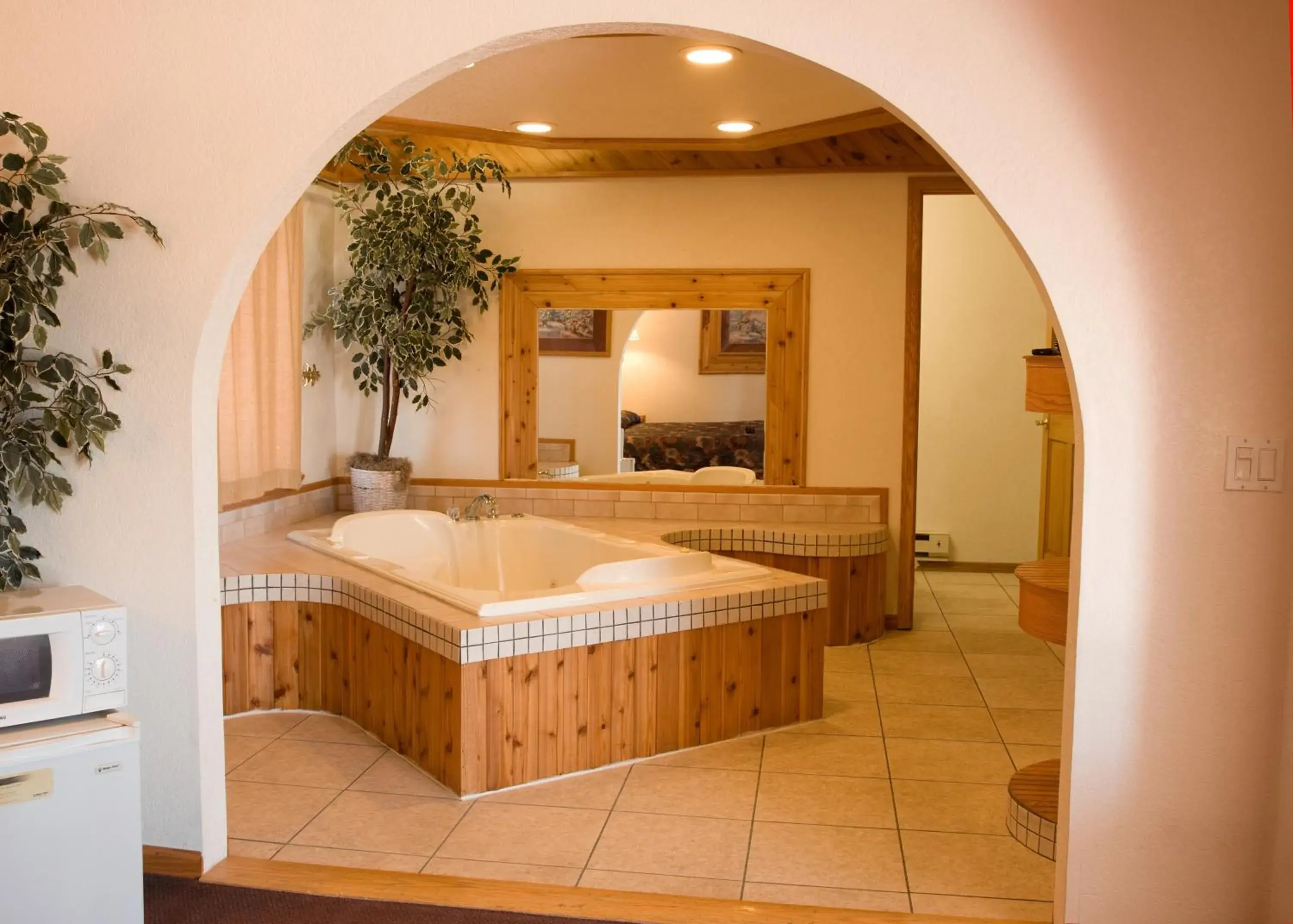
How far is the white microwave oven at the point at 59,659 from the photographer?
2.40 meters

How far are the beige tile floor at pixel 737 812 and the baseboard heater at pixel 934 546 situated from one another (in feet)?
9.22

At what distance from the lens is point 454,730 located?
11.5 ft

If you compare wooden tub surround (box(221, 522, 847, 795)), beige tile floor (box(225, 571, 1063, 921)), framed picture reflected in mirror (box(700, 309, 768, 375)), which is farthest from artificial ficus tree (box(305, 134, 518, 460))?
beige tile floor (box(225, 571, 1063, 921))

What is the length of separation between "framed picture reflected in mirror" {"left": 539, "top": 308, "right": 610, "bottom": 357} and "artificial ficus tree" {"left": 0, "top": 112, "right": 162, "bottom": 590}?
10.6 ft

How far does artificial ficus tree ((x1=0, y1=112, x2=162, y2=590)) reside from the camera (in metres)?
2.54

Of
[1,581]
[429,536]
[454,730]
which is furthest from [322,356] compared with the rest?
[1,581]

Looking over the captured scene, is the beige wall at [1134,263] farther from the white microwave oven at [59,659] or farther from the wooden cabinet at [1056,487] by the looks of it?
the wooden cabinet at [1056,487]

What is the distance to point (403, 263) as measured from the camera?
Result: 530 centimetres

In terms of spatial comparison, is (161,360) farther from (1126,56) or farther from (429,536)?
(429,536)

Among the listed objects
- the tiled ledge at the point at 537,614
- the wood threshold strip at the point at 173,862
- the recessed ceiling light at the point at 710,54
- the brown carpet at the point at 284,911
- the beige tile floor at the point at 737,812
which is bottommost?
the beige tile floor at the point at 737,812

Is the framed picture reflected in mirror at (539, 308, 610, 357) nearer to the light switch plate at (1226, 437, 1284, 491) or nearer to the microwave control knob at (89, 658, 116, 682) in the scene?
the microwave control knob at (89, 658, 116, 682)

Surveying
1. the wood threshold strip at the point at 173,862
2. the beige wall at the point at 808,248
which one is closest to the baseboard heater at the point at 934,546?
the beige wall at the point at 808,248

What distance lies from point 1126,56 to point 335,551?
3417 mm

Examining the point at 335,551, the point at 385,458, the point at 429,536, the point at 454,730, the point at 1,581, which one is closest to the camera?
the point at 1,581
